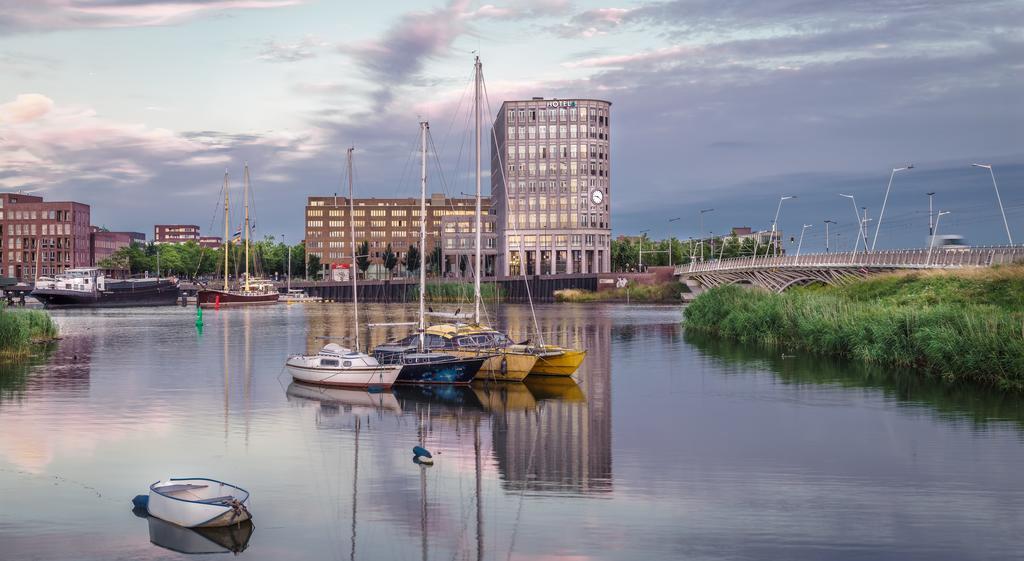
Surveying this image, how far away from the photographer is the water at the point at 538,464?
21625 mm

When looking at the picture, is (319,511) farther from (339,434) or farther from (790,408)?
(790,408)

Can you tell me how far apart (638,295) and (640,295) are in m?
0.41

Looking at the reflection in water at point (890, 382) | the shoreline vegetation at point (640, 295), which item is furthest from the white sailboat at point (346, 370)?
the shoreline vegetation at point (640, 295)

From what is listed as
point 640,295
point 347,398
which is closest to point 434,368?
point 347,398

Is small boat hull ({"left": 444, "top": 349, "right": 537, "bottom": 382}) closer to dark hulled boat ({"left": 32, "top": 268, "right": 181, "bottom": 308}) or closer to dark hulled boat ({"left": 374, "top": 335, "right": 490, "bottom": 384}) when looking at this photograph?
dark hulled boat ({"left": 374, "top": 335, "right": 490, "bottom": 384})

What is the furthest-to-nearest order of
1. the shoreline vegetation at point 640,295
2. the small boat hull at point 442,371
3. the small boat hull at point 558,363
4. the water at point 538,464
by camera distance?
the shoreline vegetation at point 640,295 < the small boat hull at point 558,363 < the small boat hull at point 442,371 < the water at point 538,464

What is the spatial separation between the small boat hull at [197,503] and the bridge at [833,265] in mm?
68287

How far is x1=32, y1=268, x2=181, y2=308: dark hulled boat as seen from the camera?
15450 centimetres

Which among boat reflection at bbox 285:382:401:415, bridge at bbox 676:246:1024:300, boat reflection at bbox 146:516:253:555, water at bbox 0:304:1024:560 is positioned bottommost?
boat reflection at bbox 146:516:253:555

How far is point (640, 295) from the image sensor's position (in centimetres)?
19300

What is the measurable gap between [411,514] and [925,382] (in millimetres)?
34463

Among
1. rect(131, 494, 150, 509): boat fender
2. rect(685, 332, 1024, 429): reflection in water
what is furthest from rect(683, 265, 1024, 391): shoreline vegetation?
rect(131, 494, 150, 509): boat fender

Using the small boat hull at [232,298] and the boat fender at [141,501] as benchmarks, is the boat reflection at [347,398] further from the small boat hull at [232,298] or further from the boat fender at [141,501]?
the small boat hull at [232,298]

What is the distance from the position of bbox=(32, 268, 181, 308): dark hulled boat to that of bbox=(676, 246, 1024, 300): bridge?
321ft
